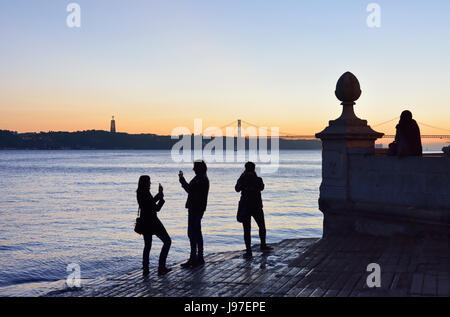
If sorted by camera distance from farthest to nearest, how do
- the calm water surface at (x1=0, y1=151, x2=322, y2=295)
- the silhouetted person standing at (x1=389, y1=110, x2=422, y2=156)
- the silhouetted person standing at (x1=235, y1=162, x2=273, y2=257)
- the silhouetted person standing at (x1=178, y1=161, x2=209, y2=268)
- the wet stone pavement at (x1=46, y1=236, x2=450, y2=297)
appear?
the calm water surface at (x1=0, y1=151, x2=322, y2=295) < the silhouetted person standing at (x1=235, y1=162, x2=273, y2=257) < the silhouetted person standing at (x1=389, y1=110, x2=422, y2=156) < the silhouetted person standing at (x1=178, y1=161, x2=209, y2=268) < the wet stone pavement at (x1=46, y1=236, x2=450, y2=297)

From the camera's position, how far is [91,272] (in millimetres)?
12578

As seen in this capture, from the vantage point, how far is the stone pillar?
9.75 meters

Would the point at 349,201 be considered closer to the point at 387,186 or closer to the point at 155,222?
Answer: the point at 387,186

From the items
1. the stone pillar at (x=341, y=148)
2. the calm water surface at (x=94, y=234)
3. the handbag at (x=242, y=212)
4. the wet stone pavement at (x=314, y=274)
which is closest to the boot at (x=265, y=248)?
the wet stone pavement at (x=314, y=274)

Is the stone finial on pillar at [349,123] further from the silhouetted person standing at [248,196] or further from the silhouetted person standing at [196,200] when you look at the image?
the silhouetted person standing at [196,200]

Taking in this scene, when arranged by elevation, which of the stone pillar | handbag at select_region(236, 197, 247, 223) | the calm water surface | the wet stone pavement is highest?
the stone pillar

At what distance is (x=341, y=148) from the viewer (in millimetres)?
9789

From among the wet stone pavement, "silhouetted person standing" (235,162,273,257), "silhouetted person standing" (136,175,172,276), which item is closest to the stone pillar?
the wet stone pavement

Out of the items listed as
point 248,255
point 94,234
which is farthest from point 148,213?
point 94,234

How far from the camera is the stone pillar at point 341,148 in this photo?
32.0 ft

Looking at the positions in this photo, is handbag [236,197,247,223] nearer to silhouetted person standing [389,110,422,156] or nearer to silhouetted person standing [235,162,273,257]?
silhouetted person standing [235,162,273,257]

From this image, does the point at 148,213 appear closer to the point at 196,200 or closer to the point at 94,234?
the point at 196,200
